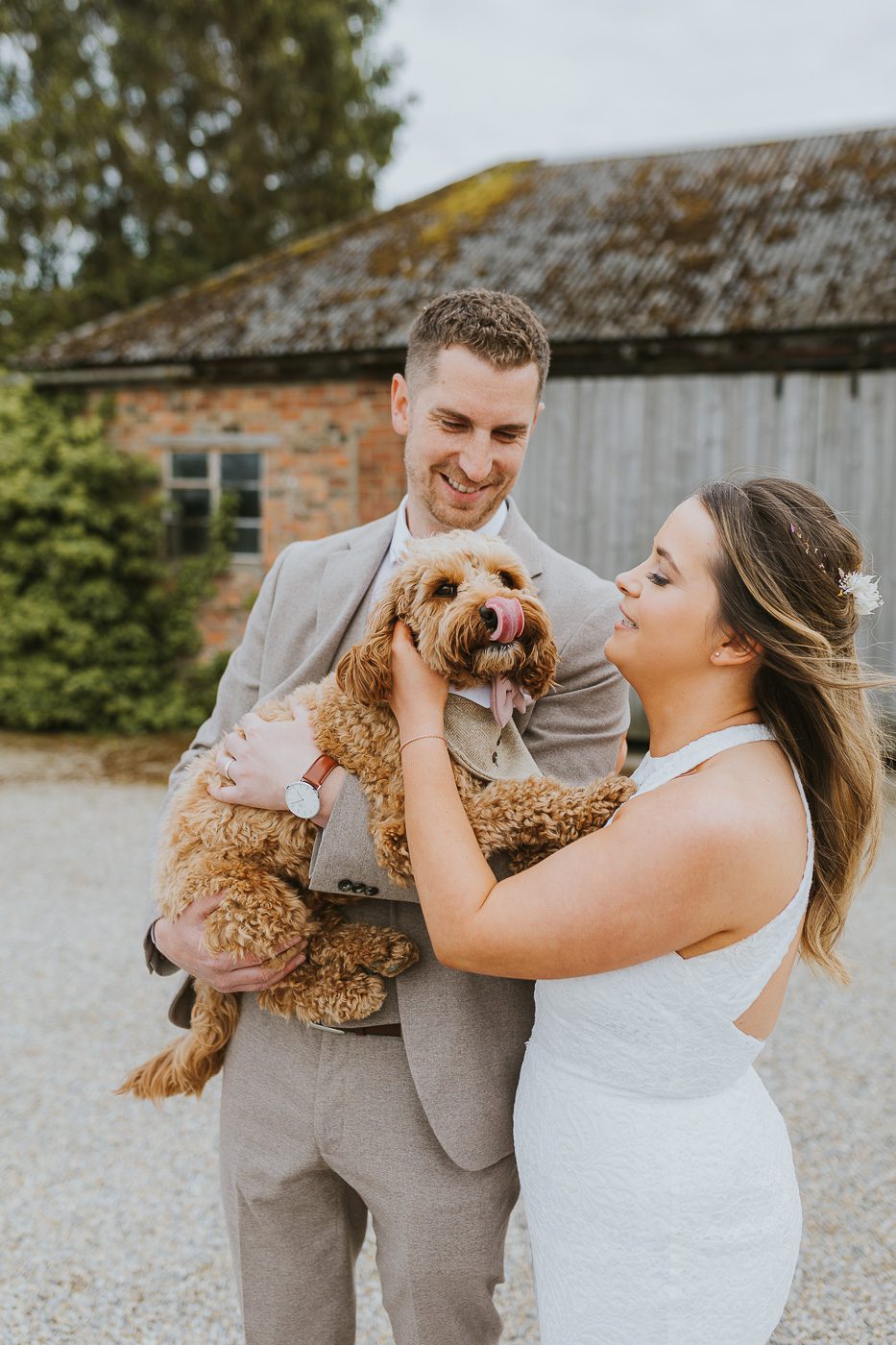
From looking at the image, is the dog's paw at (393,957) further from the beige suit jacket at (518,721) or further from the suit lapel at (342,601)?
the suit lapel at (342,601)

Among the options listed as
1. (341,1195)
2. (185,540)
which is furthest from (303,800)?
(185,540)

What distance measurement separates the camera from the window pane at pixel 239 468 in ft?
43.5

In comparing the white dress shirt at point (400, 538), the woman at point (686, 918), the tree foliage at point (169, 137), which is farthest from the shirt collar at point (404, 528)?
the tree foliage at point (169, 137)

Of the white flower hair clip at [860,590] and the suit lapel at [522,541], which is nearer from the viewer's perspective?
the white flower hair clip at [860,590]

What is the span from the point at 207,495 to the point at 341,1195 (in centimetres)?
1226

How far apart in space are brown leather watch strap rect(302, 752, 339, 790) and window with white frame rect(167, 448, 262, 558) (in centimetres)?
1148

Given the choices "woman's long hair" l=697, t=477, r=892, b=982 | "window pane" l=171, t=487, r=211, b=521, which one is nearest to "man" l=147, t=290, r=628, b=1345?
"woman's long hair" l=697, t=477, r=892, b=982

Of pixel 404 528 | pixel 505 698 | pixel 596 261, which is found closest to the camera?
pixel 505 698

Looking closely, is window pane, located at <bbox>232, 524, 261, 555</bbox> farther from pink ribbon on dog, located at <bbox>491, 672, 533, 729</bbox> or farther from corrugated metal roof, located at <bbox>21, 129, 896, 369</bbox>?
pink ribbon on dog, located at <bbox>491, 672, 533, 729</bbox>

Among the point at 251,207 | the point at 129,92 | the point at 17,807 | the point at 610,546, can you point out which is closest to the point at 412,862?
the point at 17,807

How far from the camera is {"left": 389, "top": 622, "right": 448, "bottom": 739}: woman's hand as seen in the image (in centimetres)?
202

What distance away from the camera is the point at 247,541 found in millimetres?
13438

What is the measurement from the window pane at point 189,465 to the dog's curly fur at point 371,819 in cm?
1184

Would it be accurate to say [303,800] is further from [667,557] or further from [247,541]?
[247,541]
